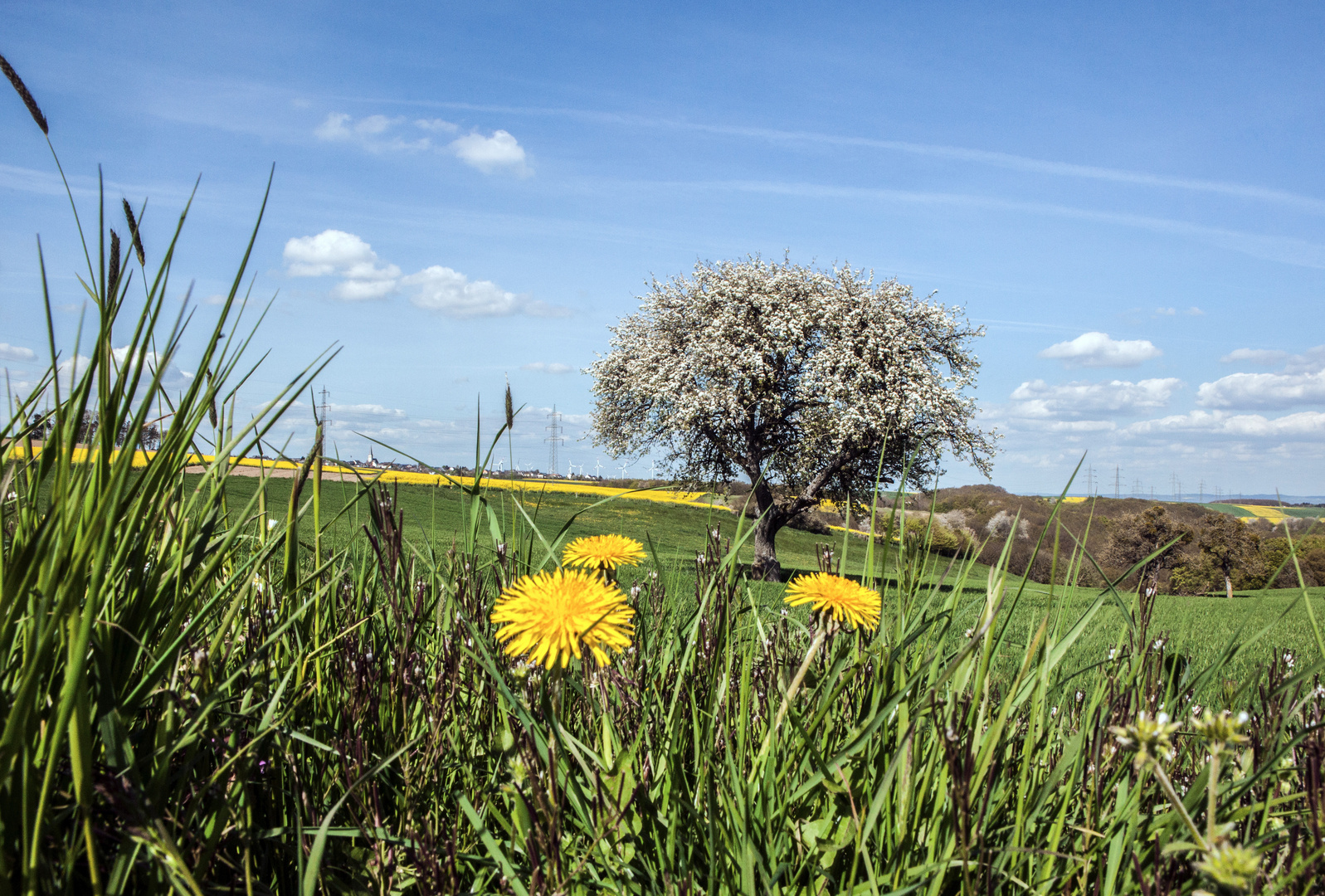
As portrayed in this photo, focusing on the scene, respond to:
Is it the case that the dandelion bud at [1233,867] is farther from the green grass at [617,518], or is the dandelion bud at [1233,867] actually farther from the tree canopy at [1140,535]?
the tree canopy at [1140,535]

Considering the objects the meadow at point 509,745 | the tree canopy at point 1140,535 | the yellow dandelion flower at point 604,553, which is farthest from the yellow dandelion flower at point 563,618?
the tree canopy at point 1140,535

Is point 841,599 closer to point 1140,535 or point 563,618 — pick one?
point 563,618

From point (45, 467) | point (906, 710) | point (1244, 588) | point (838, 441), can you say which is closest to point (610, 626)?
point (906, 710)

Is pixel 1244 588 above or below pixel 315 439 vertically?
below

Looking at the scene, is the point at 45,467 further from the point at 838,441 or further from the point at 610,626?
the point at 838,441

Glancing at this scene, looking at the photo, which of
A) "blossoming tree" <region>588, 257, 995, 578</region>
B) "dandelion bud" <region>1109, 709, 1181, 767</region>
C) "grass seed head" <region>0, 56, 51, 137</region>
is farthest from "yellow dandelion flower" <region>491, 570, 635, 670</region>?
"blossoming tree" <region>588, 257, 995, 578</region>

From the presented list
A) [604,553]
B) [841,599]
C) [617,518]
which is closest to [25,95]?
[604,553]

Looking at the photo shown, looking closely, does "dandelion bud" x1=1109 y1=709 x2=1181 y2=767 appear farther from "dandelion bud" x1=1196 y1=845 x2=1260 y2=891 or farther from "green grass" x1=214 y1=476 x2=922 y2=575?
"green grass" x1=214 y1=476 x2=922 y2=575

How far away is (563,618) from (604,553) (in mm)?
602

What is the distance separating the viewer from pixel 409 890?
1.37 metres

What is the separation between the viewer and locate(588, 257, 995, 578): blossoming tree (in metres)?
17.7

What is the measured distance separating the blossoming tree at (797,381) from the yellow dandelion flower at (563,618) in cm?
1624

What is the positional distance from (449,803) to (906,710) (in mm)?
963

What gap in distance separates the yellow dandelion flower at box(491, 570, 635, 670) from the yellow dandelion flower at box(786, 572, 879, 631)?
0.44 m
